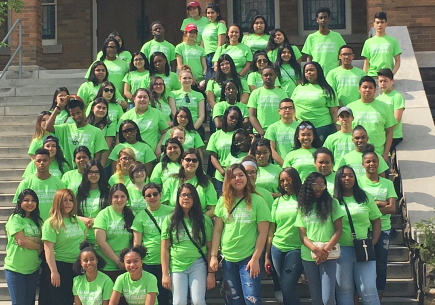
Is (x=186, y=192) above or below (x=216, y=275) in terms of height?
above

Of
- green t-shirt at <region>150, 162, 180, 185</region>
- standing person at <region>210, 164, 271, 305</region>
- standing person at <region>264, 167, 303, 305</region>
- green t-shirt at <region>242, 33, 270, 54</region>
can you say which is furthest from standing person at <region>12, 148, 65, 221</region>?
green t-shirt at <region>242, 33, 270, 54</region>

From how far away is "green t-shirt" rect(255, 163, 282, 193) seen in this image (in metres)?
10.2

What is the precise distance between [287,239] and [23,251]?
283 centimetres

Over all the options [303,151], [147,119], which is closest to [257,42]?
[147,119]

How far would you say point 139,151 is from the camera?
11.0 m

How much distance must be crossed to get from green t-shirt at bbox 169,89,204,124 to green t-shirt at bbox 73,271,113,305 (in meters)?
3.63

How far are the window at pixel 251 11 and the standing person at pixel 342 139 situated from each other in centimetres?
910

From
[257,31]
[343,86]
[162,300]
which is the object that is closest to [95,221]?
[162,300]

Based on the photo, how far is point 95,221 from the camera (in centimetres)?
974

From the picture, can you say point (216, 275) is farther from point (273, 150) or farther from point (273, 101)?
point (273, 101)

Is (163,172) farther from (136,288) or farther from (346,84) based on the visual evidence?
(346,84)

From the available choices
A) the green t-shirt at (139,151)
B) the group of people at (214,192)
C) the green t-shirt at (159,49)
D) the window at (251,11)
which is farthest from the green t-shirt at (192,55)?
the window at (251,11)

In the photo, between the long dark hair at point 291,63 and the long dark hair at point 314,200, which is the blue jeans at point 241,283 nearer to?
the long dark hair at point 314,200

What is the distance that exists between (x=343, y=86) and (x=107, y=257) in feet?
13.9
